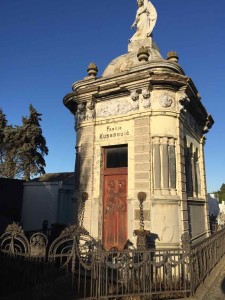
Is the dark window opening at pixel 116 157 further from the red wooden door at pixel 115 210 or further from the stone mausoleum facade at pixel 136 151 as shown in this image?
the red wooden door at pixel 115 210

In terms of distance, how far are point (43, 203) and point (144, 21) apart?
13687 millimetres

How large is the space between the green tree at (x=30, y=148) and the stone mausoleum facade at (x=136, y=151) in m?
18.2

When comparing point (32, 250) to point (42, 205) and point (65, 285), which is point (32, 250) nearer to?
point (65, 285)

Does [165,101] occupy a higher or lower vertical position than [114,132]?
higher

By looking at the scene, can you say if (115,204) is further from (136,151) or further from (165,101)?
(165,101)

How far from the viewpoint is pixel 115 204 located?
831cm

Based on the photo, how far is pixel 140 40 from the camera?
10969mm

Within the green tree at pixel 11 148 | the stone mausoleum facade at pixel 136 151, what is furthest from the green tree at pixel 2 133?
the stone mausoleum facade at pixel 136 151

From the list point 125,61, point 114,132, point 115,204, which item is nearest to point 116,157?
point 114,132

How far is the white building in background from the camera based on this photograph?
60.7 feet

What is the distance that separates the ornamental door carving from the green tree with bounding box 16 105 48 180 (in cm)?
1936

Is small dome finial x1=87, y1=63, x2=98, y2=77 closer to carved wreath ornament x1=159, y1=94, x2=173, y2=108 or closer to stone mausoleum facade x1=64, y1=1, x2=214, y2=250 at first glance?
stone mausoleum facade x1=64, y1=1, x2=214, y2=250

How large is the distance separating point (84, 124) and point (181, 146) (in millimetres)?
3441

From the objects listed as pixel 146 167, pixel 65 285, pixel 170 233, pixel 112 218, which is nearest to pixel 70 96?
pixel 146 167
